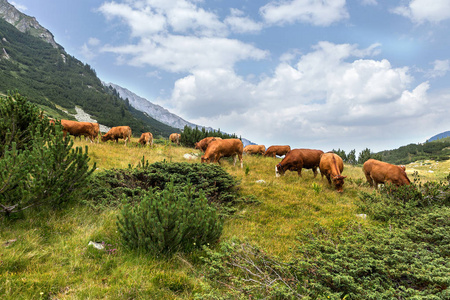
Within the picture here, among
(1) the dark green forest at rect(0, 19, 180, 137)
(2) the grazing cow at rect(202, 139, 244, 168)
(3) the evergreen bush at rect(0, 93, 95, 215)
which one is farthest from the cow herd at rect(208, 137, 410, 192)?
(1) the dark green forest at rect(0, 19, 180, 137)

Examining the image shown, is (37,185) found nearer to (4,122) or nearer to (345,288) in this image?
(4,122)

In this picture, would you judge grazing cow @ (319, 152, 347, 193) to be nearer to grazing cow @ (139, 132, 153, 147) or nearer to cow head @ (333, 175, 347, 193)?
cow head @ (333, 175, 347, 193)

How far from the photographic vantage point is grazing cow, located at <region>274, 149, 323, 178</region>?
13047mm

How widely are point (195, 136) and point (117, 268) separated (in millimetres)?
24412

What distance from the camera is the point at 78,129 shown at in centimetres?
1716

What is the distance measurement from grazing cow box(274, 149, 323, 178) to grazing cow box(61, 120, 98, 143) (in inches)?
596

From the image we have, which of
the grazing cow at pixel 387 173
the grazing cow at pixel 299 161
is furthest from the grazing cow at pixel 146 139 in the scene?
the grazing cow at pixel 387 173

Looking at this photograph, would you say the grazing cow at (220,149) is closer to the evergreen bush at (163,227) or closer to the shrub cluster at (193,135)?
the evergreen bush at (163,227)

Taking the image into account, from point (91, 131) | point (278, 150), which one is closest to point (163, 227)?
point (91, 131)

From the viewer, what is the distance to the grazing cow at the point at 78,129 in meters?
16.9

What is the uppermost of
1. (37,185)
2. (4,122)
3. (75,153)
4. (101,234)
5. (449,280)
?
(4,122)

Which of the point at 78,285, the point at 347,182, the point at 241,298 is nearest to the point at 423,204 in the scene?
the point at 347,182

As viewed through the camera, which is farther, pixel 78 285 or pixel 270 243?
pixel 270 243

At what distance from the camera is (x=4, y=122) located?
20.1 feet
